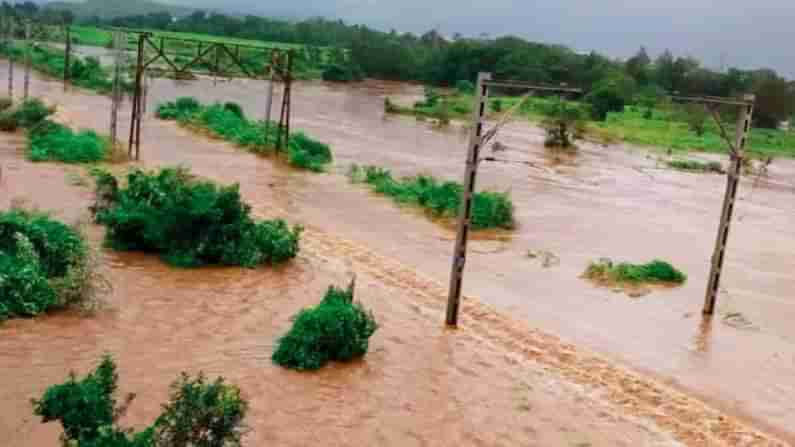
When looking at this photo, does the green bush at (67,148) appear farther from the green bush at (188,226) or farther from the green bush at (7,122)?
the green bush at (188,226)

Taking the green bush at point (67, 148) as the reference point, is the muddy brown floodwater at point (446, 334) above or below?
below

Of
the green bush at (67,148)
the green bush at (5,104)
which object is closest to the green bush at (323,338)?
the green bush at (67,148)

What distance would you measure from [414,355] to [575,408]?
6.41 ft

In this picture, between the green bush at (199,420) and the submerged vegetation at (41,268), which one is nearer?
the green bush at (199,420)

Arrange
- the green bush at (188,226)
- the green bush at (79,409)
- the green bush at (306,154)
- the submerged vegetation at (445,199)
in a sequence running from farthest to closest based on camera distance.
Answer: the green bush at (306,154), the submerged vegetation at (445,199), the green bush at (188,226), the green bush at (79,409)

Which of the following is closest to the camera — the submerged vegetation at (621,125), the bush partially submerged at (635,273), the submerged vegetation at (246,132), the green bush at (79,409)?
the green bush at (79,409)

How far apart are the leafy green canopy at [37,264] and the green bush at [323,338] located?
265cm

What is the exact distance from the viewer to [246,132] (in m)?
28.0

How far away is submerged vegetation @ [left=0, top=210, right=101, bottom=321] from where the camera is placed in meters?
10.1

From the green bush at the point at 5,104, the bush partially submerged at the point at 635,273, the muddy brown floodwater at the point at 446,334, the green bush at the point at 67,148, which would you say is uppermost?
the green bush at the point at 5,104

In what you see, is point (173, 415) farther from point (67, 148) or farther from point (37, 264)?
point (67, 148)

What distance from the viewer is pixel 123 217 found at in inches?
527

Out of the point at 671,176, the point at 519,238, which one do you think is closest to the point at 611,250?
the point at 519,238

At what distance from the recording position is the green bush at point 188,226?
520 inches
